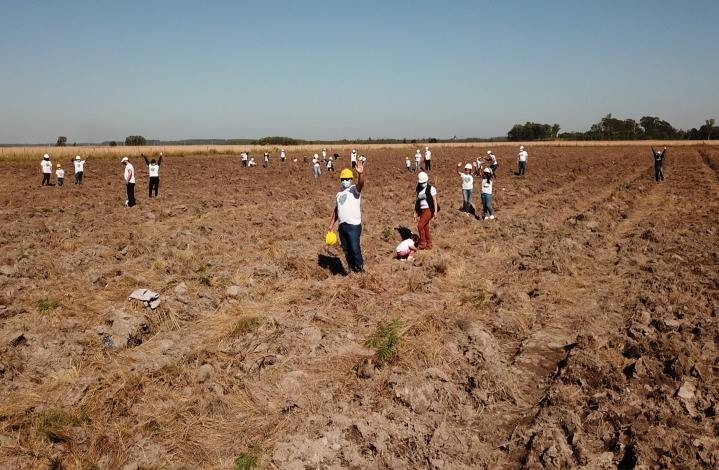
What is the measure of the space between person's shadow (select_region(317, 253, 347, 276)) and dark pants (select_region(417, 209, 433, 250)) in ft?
6.11

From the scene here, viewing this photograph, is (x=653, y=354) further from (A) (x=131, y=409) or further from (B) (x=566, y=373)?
(A) (x=131, y=409)

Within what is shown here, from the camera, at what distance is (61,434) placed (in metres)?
3.85

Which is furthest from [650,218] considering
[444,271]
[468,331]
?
[468,331]

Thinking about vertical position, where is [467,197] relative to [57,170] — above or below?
below

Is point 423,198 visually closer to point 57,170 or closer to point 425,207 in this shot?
point 425,207

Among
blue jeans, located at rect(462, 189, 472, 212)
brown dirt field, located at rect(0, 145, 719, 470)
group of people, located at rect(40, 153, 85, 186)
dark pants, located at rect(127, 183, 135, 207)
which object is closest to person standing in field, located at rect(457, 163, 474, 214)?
blue jeans, located at rect(462, 189, 472, 212)

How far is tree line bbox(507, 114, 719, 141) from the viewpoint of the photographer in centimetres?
11219

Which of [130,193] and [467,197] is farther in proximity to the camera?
[130,193]

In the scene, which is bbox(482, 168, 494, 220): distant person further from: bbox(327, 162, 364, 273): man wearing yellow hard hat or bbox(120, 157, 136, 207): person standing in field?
bbox(120, 157, 136, 207): person standing in field

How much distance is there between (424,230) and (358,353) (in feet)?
16.1

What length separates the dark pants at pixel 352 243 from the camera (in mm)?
7609

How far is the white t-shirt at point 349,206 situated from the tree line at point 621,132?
4655 inches

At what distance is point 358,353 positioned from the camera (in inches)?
210

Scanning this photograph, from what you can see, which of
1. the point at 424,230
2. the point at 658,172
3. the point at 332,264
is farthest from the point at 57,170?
the point at 658,172
